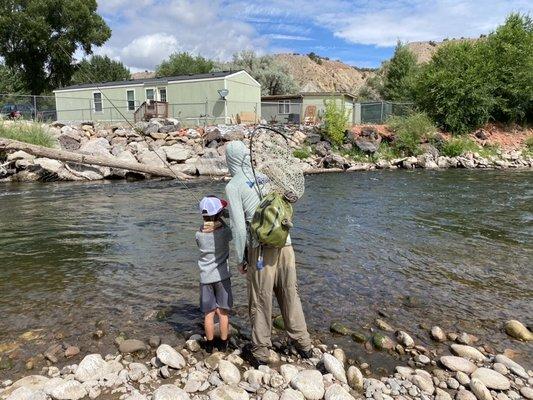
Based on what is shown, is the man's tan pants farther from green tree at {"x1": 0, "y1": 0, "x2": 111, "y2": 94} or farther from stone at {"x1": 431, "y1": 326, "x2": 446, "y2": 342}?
green tree at {"x1": 0, "y1": 0, "x2": 111, "y2": 94}

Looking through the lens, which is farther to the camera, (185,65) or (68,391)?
(185,65)

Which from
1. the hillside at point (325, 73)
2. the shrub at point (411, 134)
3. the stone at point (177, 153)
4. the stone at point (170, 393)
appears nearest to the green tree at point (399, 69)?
the shrub at point (411, 134)

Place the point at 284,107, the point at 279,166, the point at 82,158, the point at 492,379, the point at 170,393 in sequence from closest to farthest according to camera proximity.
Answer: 1. the point at 170,393
2. the point at 492,379
3. the point at 279,166
4. the point at 82,158
5. the point at 284,107

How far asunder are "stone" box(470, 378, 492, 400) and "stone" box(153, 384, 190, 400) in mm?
2428

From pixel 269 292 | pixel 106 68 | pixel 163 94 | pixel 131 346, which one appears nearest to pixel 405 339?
pixel 269 292

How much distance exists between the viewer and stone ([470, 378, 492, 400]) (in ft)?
11.7

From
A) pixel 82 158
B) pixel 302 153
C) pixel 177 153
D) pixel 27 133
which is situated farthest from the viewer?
pixel 302 153

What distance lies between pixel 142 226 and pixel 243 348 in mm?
6651

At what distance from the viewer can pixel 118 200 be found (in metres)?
13.9

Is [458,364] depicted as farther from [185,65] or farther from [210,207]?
[185,65]

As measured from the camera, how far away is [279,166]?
4.04m

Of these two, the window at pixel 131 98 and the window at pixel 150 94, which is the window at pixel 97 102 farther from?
the window at pixel 150 94

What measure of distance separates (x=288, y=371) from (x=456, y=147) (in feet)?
84.0

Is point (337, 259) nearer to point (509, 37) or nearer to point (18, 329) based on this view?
point (18, 329)
